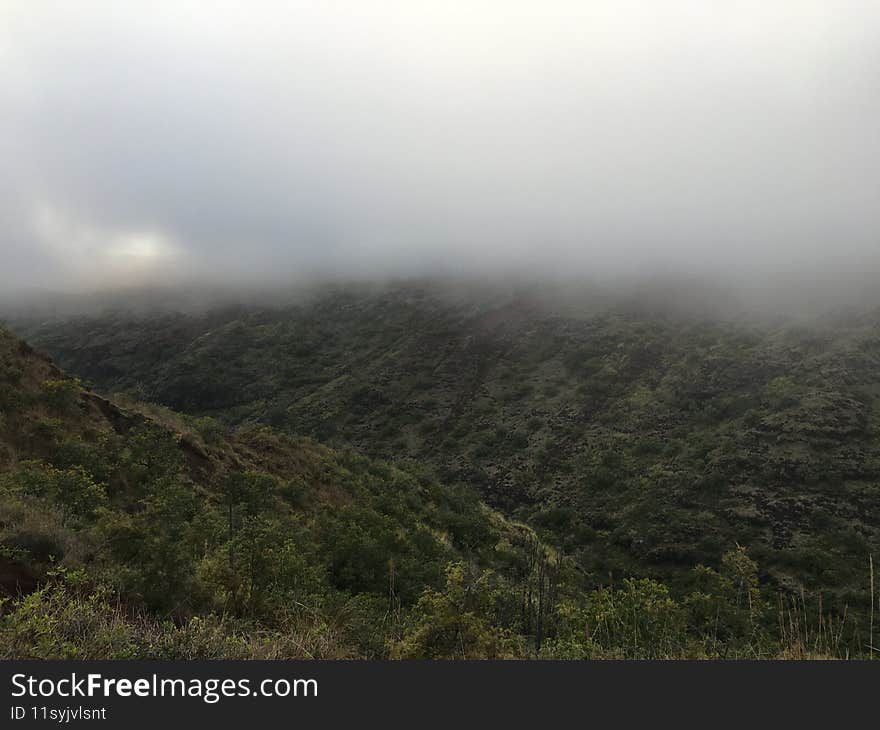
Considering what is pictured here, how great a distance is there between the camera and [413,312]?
116188mm

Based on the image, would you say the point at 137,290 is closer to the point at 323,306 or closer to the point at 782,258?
the point at 323,306

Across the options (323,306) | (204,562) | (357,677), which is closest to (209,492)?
(204,562)

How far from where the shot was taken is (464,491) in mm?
38875

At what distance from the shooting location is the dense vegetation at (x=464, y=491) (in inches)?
245

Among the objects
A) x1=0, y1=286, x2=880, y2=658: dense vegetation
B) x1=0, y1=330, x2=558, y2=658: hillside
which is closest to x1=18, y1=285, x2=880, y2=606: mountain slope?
x1=0, y1=286, x2=880, y2=658: dense vegetation

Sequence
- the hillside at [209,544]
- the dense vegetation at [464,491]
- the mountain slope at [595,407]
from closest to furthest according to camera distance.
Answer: the hillside at [209,544] < the dense vegetation at [464,491] < the mountain slope at [595,407]

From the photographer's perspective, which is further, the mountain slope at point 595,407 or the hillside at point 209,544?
the mountain slope at point 595,407

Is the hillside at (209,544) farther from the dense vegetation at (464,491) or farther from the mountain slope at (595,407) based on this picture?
the mountain slope at (595,407)

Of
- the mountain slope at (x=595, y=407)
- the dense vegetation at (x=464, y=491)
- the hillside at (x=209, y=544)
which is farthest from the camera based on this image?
the mountain slope at (x=595, y=407)

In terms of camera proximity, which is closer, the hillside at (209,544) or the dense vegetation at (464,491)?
the hillside at (209,544)

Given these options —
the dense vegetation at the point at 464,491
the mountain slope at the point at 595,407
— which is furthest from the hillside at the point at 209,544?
the mountain slope at the point at 595,407

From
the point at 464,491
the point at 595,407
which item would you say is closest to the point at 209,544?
the point at 464,491

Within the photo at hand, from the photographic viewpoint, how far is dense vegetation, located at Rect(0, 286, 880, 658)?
6.23 meters

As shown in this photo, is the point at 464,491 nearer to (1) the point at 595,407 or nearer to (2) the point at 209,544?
(2) the point at 209,544
